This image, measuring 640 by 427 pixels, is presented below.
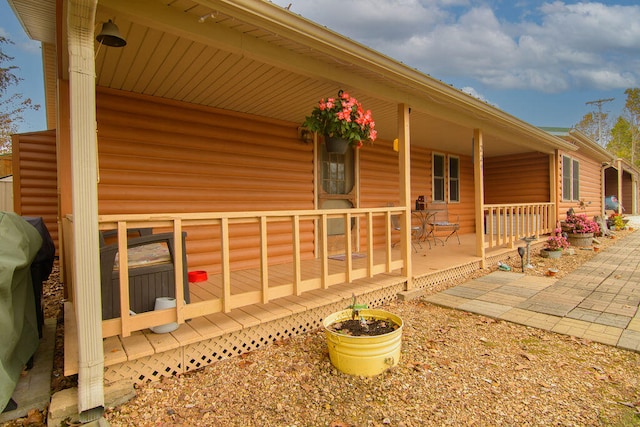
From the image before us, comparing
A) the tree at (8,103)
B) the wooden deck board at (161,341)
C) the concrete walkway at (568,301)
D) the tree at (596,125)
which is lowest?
the concrete walkway at (568,301)

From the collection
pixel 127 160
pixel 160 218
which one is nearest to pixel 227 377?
pixel 160 218

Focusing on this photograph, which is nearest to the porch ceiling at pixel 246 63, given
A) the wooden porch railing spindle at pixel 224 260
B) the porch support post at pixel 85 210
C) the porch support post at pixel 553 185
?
the porch support post at pixel 85 210

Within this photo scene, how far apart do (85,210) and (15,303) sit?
2.63 ft

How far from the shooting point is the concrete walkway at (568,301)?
9.79 feet

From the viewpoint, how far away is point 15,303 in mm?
1973

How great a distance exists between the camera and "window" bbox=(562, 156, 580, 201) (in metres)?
8.71

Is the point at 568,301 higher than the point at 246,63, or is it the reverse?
the point at 246,63

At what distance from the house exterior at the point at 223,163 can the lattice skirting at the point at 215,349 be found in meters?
0.01

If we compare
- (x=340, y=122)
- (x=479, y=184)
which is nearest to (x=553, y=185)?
(x=479, y=184)

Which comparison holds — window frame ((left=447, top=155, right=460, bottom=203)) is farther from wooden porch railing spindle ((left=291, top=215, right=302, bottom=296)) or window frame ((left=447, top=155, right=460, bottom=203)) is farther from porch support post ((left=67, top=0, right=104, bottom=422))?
porch support post ((left=67, top=0, right=104, bottom=422))

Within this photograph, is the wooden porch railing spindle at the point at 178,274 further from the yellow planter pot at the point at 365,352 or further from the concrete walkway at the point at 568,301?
the concrete walkway at the point at 568,301

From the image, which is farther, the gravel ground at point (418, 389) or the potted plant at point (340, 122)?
the potted plant at point (340, 122)

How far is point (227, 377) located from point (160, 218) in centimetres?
112

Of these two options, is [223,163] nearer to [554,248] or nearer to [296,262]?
[296,262]
